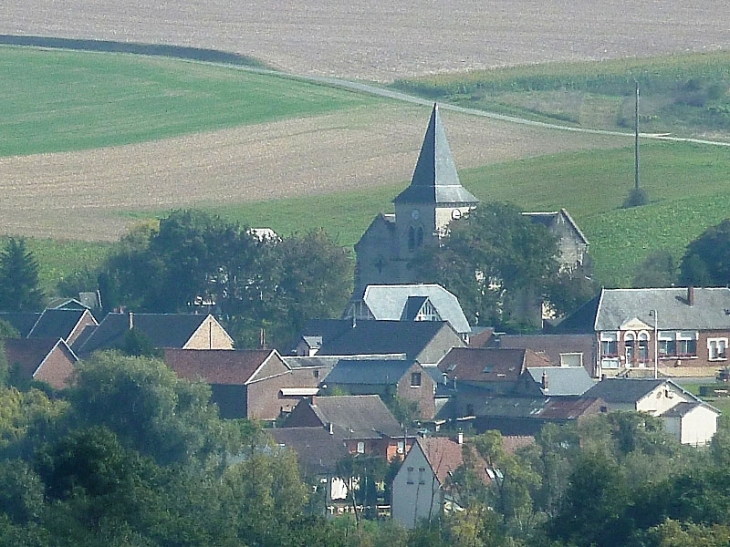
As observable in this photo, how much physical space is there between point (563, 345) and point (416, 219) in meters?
12.8

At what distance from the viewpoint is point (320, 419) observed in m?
54.2

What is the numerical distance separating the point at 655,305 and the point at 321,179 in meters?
23.0

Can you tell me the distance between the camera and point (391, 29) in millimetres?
99688

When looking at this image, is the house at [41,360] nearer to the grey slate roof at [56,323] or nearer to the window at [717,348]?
the grey slate roof at [56,323]

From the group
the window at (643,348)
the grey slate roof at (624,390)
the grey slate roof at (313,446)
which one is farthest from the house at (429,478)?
the window at (643,348)

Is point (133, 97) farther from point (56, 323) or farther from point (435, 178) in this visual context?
point (56, 323)

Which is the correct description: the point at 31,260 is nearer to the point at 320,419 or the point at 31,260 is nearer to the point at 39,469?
the point at 320,419

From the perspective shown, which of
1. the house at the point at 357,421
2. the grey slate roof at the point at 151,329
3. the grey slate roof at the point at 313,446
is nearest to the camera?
the grey slate roof at the point at 313,446

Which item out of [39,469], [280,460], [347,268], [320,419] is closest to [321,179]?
[347,268]

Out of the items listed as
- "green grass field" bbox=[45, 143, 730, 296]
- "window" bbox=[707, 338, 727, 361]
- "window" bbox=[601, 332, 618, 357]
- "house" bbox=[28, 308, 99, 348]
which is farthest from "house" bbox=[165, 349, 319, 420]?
"green grass field" bbox=[45, 143, 730, 296]

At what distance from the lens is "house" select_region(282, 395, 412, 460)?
172 ft

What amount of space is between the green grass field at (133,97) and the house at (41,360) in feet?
98.7

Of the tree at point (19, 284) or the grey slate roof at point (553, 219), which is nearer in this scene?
the tree at point (19, 284)

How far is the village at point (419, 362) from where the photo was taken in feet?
171
